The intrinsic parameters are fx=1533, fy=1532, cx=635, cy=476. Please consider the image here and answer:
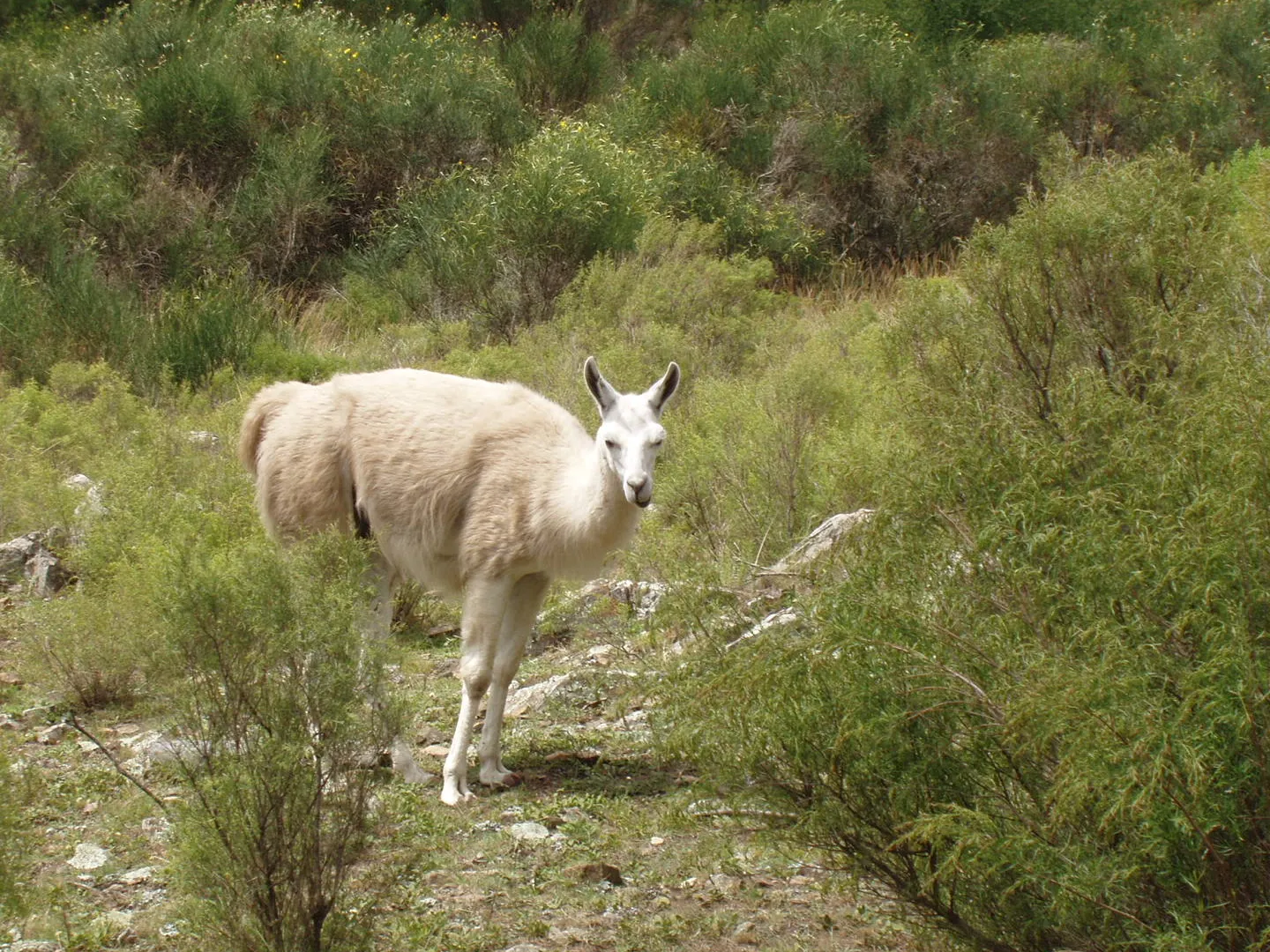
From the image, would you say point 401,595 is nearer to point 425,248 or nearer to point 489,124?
point 425,248

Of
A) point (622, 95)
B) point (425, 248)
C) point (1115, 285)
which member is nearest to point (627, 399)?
point (1115, 285)

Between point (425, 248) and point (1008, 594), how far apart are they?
1649 cm

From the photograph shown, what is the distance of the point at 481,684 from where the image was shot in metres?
6.80

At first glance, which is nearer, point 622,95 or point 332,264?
point 332,264

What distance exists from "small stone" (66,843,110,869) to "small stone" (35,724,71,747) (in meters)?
1.43

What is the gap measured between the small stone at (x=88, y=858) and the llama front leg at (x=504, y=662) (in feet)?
5.59

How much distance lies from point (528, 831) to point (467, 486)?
5.42ft

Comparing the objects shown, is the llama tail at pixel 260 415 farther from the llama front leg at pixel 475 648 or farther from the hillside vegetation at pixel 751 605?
the llama front leg at pixel 475 648

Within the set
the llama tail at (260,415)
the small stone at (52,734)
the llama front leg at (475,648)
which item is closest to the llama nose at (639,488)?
the llama front leg at (475,648)

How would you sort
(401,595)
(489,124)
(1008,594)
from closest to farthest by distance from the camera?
(1008,594), (401,595), (489,124)

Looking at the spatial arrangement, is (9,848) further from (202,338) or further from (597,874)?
(202,338)

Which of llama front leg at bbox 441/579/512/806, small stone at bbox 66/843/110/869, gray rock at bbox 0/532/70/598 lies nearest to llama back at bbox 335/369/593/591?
llama front leg at bbox 441/579/512/806

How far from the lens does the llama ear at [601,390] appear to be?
646cm

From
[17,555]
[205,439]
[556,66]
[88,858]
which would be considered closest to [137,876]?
[88,858]
